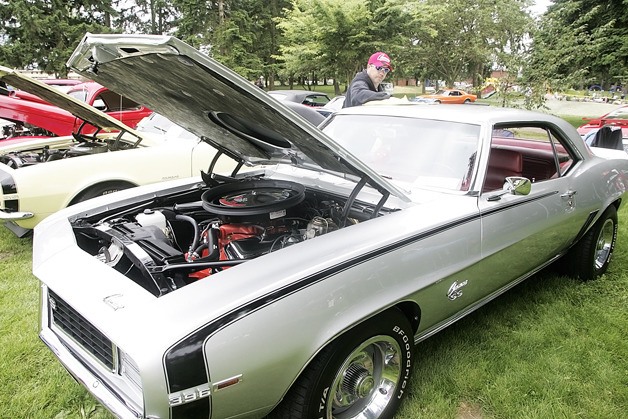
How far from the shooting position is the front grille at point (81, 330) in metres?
1.56

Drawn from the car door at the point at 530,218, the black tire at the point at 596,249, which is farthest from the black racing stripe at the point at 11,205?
the black tire at the point at 596,249

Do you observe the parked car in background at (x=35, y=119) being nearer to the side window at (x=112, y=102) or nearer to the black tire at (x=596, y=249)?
the side window at (x=112, y=102)

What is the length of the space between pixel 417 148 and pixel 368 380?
1410mm

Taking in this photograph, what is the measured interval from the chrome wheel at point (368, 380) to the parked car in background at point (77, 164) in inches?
127

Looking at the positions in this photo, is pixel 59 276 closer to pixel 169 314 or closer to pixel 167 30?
pixel 169 314

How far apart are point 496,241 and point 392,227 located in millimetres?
752

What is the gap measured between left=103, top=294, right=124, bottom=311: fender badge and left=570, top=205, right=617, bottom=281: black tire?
3383mm

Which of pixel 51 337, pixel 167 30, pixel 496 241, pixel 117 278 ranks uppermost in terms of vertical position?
pixel 167 30

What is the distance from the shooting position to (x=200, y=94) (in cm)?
193

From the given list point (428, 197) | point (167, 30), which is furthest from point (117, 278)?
point (167, 30)

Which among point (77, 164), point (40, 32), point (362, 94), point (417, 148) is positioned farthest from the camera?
point (40, 32)

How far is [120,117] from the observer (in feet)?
25.8

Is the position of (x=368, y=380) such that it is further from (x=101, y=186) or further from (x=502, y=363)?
(x=101, y=186)

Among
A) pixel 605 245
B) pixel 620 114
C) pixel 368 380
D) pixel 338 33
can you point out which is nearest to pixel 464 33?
pixel 338 33
